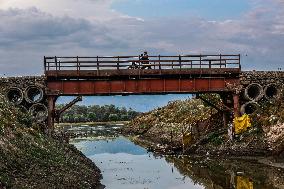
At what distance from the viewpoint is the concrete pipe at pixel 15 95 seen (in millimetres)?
48650

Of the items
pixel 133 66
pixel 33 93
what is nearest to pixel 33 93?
pixel 33 93

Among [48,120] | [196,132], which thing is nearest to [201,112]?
[196,132]

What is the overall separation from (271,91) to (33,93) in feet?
84.6

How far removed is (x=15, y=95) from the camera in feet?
167

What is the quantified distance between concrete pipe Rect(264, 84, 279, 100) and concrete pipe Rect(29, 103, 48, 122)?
76.7ft

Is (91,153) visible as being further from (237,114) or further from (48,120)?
(237,114)

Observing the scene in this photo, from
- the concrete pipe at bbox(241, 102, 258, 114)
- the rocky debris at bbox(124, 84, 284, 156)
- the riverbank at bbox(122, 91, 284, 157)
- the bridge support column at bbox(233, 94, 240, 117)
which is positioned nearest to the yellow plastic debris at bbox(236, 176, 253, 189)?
the riverbank at bbox(122, 91, 284, 157)

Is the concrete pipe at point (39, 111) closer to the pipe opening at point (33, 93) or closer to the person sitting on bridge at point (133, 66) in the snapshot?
the pipe opening at point (33, 93)

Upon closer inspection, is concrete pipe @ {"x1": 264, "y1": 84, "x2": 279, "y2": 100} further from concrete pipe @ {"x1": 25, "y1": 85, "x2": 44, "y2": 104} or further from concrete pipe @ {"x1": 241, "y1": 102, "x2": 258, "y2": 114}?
concrete pipe @ {"x1": 25, "y1": 85, "x2": 44, "y2": 104}

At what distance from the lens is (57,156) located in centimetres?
3403

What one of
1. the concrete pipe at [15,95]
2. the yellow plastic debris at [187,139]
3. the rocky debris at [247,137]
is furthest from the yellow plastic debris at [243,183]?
the concrete pipe at [15,95]

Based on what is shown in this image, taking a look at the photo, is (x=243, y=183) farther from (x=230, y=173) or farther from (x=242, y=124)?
(x=242, y=124)

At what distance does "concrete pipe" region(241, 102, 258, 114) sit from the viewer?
5344 cm

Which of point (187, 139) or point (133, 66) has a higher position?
point (133, 66)
